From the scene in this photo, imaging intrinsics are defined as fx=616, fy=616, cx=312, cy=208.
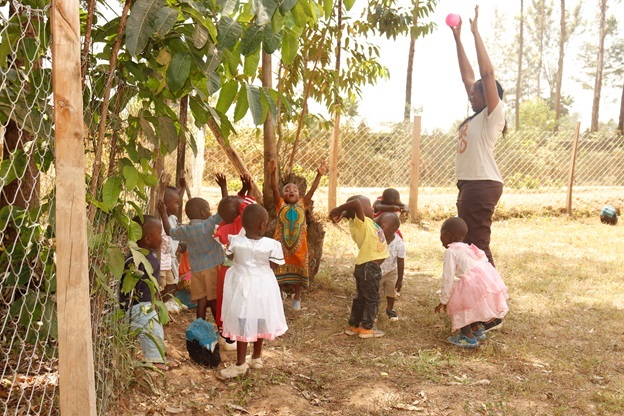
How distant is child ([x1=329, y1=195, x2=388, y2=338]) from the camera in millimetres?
4684

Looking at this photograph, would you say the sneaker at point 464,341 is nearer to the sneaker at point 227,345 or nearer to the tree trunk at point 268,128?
the sneaker at point 227,345

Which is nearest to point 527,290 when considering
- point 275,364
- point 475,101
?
point 475,101

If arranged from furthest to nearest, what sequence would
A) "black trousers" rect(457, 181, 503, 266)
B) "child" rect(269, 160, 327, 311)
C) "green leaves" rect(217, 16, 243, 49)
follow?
"child" rect(269, 160, 327, 311) < "black trousers" rect(457, 181, 503, 266) < "green leaves" rect(217, 16, 243, 49)

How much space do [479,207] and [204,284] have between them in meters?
2.20

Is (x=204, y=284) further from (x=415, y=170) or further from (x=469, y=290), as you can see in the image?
(x=415, y=170)

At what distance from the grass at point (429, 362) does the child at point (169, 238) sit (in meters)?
0.36

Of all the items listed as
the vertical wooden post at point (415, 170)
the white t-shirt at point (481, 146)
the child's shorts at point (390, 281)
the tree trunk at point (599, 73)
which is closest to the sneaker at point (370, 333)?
the child's shorts at point (390, 281)

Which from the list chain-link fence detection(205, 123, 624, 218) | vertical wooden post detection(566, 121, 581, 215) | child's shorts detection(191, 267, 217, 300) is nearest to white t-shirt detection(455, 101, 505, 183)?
child's shorts detection(191, 267, 217, 300)

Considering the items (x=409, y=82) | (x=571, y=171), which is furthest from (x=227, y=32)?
(x=409, y=82)

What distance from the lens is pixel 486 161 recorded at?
15.8 feet

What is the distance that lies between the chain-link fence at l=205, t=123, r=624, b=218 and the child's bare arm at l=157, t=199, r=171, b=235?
19.2 feet

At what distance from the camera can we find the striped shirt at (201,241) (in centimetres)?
447

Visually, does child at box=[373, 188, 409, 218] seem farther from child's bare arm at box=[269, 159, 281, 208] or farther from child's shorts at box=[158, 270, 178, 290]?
child's shorts at box=[158, 270, 178, 290]

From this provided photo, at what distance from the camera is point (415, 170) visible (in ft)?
33.0
